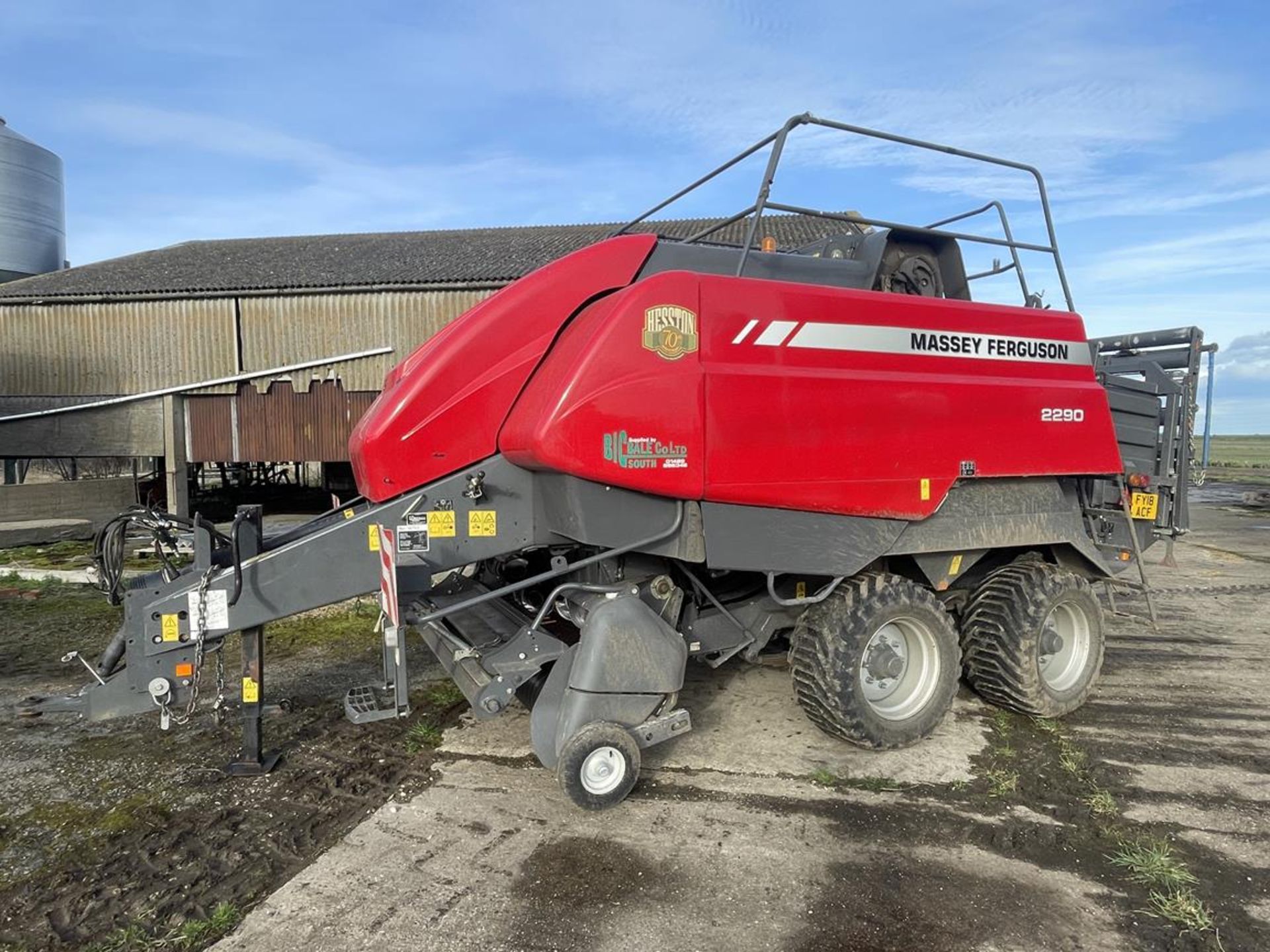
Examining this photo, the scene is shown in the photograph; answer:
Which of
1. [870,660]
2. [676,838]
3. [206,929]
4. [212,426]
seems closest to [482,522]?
[676,838]

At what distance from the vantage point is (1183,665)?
5934 millimetres

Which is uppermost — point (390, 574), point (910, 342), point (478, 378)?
point (910, 342)

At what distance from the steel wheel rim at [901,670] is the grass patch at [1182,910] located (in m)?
1.43

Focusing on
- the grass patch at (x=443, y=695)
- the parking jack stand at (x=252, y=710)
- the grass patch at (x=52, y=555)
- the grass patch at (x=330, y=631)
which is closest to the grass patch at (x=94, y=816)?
the parking jack stand at (x=252, y=710)

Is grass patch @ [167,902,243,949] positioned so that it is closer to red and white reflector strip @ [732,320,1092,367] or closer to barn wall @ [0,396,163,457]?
red and white reflector strip @ [732,320,1092,367]

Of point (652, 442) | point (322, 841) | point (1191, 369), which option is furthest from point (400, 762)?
point (1191, 369)

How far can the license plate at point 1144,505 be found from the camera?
5094 mm

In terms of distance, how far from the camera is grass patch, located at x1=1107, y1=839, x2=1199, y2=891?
9.87 ft

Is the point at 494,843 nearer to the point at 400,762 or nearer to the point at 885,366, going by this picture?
the point at 400,762

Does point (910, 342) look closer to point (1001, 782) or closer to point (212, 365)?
point (1001, 782)

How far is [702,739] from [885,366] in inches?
88.8

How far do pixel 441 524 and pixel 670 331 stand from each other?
1389mm

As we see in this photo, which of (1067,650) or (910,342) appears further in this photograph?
(1067,650)

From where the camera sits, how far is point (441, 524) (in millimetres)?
3695
